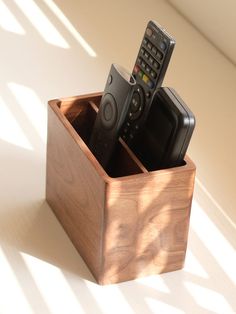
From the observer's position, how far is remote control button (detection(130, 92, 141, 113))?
3.75 ft

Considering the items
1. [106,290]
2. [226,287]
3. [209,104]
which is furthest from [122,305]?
[209,104]

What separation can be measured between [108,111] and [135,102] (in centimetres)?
4

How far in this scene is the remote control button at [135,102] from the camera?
1144mm

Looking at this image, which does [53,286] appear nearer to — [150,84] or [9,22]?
[150,84]

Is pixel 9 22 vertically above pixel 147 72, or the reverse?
pixel 147 72

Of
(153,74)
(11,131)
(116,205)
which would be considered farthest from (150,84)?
(11,131)

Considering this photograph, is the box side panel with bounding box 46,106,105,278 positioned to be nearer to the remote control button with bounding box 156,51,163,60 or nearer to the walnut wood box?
the walnut wood box

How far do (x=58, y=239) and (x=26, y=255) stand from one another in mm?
57

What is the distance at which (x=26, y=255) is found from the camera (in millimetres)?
1189

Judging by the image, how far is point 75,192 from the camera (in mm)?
1184

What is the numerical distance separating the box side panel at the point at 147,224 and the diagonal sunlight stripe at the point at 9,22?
2.38ft

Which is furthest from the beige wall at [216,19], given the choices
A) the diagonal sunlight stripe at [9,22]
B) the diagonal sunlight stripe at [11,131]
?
the diagonal sunlight stripe at [11,131]

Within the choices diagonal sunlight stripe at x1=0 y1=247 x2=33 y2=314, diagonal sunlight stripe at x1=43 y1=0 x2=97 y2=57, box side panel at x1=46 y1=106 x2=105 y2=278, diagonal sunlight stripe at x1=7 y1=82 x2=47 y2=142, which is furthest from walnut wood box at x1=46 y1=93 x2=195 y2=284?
diagonal sunlight stripe at x1=43 y1=0 x2=97 y2=57

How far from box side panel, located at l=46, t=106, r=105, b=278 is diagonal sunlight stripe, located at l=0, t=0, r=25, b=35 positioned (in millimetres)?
562
